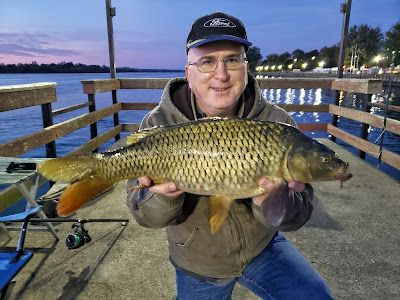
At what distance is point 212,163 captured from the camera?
1.79 metres

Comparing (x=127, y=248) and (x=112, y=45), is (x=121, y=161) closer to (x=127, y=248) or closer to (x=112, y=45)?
→ (x=127, y=248)

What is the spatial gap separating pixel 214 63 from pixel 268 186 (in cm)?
92

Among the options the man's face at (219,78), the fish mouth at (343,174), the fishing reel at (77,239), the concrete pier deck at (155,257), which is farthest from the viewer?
the fishing reel at (77,239)

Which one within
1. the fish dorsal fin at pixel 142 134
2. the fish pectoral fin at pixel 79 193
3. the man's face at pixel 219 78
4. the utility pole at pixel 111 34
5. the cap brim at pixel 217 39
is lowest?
the fish pectoral fin at pixel 79 193

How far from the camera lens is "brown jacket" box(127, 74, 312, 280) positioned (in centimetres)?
199

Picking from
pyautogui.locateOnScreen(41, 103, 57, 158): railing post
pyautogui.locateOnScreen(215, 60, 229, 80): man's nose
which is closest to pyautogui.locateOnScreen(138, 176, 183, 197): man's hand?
pyautogui.locateOnScreen(215, 60, 229, 80): man's nose

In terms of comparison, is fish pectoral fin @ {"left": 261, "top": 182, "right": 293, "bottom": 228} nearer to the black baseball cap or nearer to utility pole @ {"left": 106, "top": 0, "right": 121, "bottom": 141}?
the black baseball cap

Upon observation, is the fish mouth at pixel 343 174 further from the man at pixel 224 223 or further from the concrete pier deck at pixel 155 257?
the concrete pier deck at pixel 155 257

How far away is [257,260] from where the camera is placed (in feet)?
7.04

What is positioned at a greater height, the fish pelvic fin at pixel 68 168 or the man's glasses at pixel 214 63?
the man's glasses at pixel 214 63

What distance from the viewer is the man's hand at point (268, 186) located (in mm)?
1774

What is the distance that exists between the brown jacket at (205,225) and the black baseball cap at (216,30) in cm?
44

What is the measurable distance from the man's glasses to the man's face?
0.06 ft

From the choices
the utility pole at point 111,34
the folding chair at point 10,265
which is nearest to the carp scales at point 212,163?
the folding chair at point 10,265
